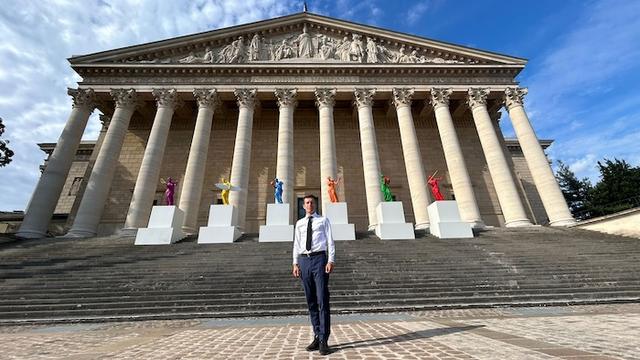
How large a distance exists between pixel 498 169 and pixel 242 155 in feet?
55.2

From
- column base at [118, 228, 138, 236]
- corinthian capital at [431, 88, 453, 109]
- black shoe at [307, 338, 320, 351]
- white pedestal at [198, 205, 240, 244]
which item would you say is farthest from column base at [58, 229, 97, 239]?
corinthian capital at [431, 88, 453, 109]

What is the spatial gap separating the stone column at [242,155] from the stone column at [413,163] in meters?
10.6

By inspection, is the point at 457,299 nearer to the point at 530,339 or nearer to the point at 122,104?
the point at 530,339

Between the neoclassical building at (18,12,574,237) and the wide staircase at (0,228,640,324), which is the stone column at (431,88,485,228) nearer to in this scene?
the neoclassical building at (18,12,574,237)

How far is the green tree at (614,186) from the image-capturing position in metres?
37.4

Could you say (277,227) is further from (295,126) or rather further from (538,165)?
(538,165)

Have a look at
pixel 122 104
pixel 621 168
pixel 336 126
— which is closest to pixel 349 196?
pixel 336 126

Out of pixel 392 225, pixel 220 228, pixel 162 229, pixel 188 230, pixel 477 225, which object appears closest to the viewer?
pixel 162 229

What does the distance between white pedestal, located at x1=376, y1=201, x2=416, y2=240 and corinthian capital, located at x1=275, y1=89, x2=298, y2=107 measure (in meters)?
10.5

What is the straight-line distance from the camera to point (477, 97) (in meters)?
22.7

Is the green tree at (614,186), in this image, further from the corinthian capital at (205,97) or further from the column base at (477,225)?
the corinthian capital at (205,97)

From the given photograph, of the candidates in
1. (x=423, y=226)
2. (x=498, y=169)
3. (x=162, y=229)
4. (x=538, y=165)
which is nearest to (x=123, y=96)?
(x=162, y=229)

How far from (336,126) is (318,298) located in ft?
77.6

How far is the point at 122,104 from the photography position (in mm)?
21125
